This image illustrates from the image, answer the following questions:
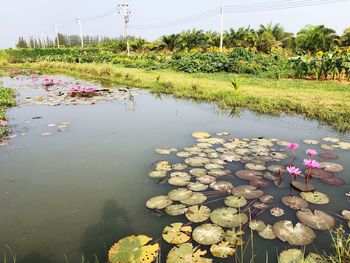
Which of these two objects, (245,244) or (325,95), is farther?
(325,95)

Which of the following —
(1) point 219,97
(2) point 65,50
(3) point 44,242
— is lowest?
(3) point 44,242

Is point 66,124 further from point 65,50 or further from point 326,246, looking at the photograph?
point 65,50

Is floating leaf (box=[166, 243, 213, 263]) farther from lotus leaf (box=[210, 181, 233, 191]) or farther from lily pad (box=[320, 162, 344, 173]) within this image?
lily pad (box=[320, 162, 344, 173])

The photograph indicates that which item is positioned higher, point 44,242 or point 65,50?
point 65,50

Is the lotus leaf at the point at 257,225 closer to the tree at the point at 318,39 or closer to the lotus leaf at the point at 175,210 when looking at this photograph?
the lotus leaf at the point at 175,210

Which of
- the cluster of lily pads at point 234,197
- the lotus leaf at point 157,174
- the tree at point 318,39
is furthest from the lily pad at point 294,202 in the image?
the tree at point 318,39

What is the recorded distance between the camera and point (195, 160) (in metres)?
4.13

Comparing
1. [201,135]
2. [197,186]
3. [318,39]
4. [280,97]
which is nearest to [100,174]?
[197,186]

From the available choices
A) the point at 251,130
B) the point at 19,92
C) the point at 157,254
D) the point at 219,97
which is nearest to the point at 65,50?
the point at 19,92

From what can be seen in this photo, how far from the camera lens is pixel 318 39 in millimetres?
17281

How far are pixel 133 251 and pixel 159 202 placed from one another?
772 mm

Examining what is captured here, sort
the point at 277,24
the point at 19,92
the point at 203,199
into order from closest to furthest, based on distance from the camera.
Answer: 1. the point at 203,199
2. the point at 19,92
3. the point at 277,24

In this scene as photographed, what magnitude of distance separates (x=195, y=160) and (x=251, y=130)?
6.32ft

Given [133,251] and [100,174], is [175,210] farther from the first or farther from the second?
[100,174]
